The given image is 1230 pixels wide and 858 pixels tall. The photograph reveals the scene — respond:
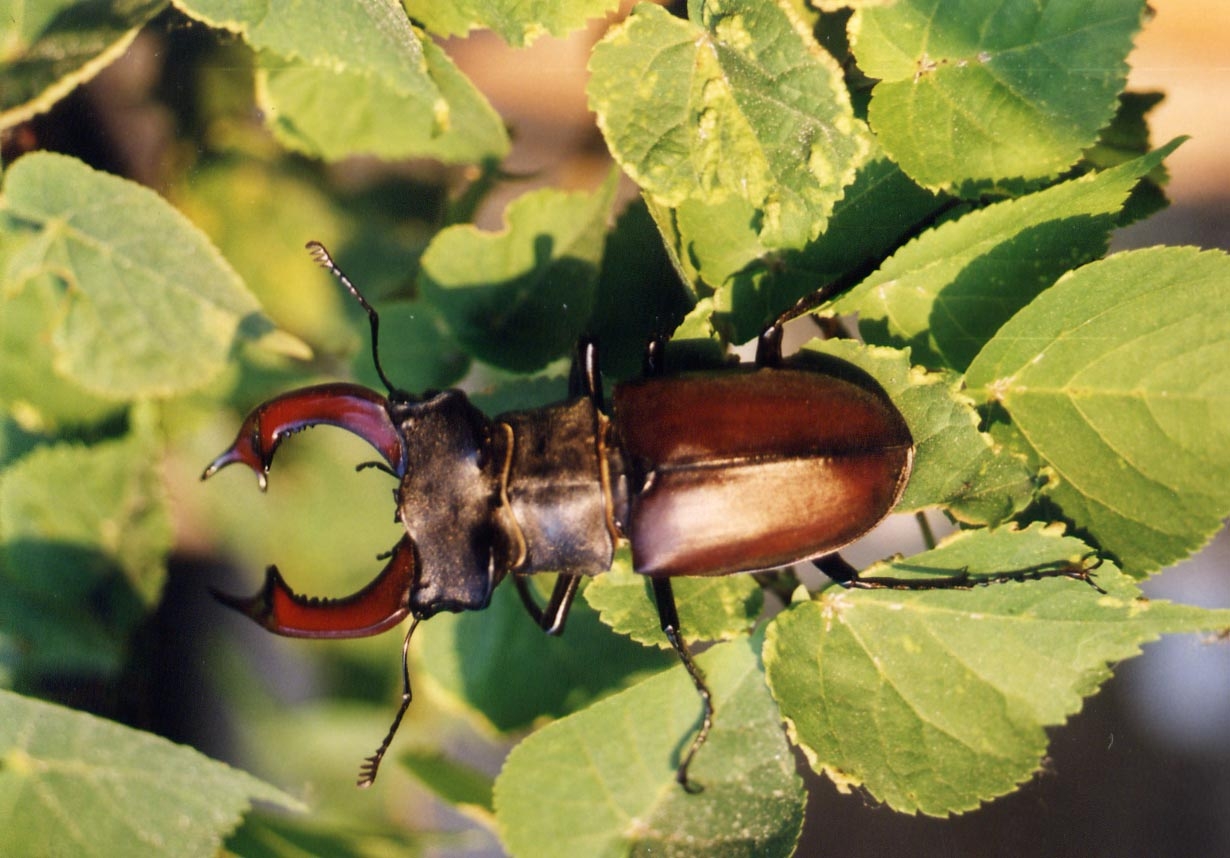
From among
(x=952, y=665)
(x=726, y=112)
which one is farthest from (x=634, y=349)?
(x=952, y=665)

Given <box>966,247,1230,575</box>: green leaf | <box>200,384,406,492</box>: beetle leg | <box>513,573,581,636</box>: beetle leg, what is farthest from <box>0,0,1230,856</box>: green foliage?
<box>200,384,406,492</box>: beetle leg

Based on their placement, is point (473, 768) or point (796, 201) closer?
point (796, 201)

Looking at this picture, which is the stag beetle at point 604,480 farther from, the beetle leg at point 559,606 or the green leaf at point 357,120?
the green leaf at point 357,120

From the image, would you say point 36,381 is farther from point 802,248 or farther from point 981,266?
point 981,266

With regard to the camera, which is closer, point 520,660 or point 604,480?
point 604,480

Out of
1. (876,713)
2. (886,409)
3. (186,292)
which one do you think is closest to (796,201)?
(886,409)

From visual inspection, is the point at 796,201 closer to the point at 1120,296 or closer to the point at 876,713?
the point at 1120,296

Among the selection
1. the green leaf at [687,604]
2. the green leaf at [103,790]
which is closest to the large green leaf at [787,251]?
the green leaf at [687,604]
